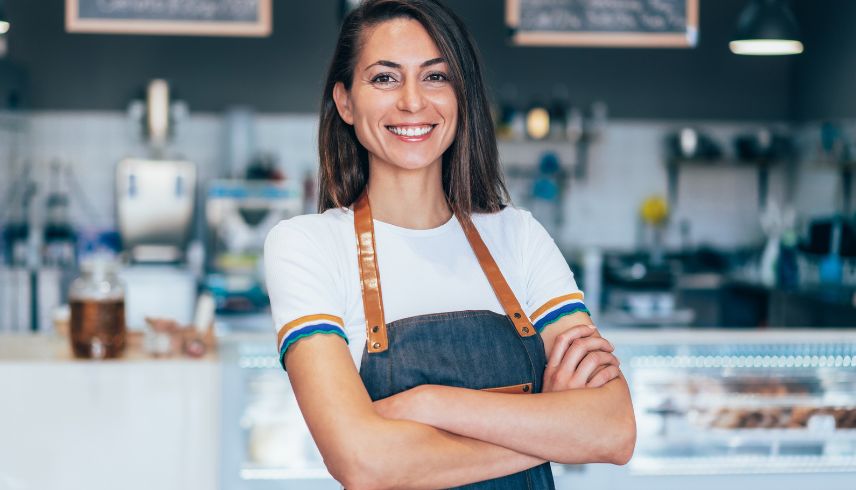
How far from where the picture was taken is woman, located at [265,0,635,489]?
4.52 feet

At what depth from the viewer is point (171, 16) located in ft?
14.8

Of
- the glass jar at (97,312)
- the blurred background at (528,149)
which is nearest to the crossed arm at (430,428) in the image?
the glass jar at (97,312)

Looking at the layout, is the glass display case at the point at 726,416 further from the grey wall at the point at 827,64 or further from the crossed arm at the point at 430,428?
the grey wall at the point at 827,64

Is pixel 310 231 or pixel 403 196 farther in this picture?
pixel 403 196

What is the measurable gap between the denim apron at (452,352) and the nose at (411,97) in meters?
0.21

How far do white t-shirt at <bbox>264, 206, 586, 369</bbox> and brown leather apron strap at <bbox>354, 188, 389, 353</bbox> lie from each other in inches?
0.5

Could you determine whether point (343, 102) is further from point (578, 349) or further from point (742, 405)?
point (742, 405)

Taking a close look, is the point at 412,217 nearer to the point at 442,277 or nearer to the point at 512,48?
the point at 442,277

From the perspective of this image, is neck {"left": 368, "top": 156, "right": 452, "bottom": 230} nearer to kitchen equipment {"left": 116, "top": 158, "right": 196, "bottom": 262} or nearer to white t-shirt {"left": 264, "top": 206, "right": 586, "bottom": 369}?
white t-shirt {"left": 264, "top": 206, "right": 586, "bottom": 369}

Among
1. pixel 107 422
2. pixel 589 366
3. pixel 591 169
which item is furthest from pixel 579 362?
pixel 591 169

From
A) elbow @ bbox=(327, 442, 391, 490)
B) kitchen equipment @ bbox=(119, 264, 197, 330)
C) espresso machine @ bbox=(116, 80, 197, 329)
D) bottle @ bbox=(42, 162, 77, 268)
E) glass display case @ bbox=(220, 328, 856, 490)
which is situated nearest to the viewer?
elbow @ bbox=(327, 442, 391, 490)

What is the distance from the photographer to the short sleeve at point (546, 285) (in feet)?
5.24

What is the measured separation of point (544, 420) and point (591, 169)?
631cm

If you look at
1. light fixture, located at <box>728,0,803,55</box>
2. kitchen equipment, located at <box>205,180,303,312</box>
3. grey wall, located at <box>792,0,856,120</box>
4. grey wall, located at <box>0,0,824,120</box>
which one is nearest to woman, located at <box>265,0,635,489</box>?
light fixture, located at <box>728,0,803,55</box>
